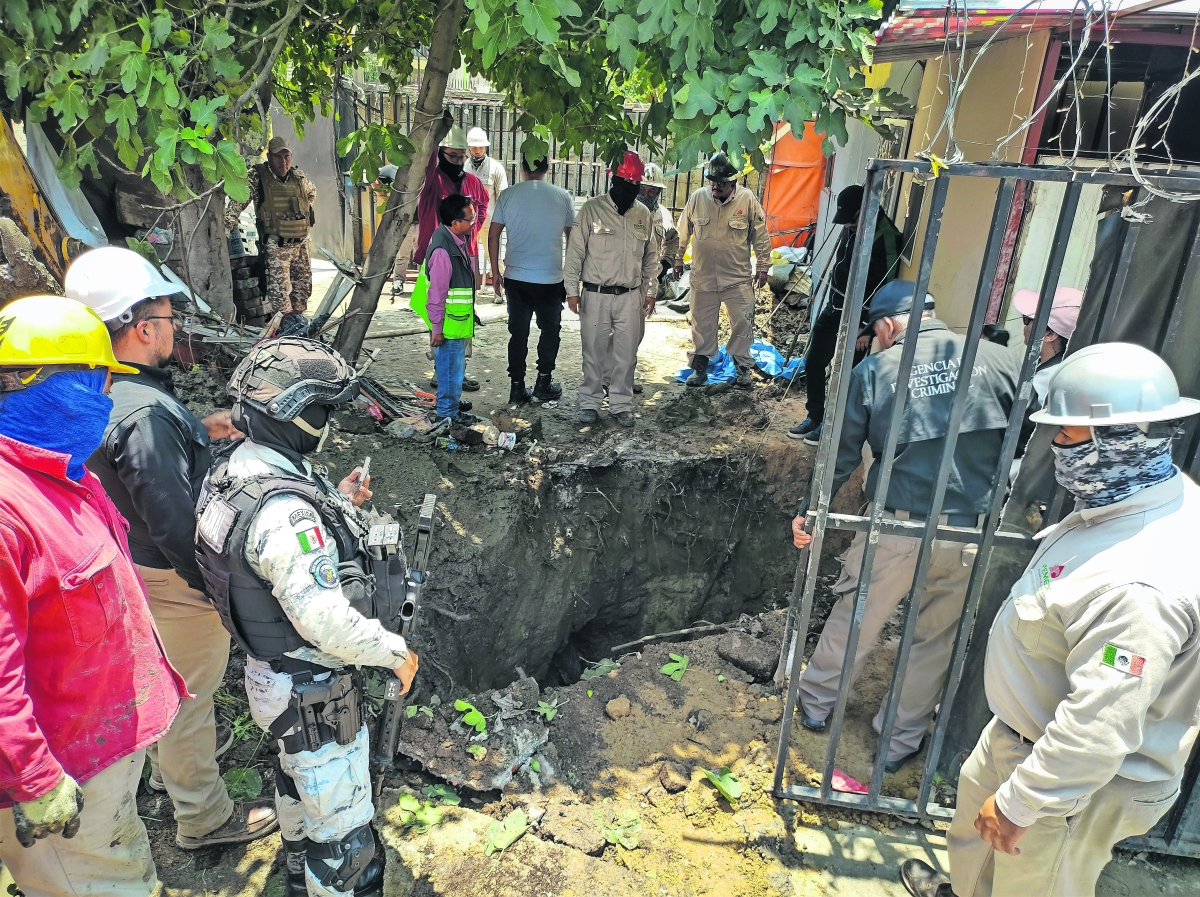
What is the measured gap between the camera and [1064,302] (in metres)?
4.04

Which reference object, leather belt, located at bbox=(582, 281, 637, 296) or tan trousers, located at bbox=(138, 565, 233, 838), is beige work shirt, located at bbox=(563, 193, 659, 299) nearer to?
leather belt, located at bbox=(582, 281, 637, 296)

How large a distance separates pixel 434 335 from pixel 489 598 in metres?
1.97

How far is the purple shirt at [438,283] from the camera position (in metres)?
5.46

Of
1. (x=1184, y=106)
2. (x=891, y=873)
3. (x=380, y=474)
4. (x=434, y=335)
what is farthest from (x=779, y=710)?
(x=1184, y=106)

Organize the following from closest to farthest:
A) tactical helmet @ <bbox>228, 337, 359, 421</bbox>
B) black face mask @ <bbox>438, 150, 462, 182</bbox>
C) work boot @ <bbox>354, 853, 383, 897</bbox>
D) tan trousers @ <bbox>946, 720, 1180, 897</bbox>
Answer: tan trousers @ <bbox>946, 720, 1180, 897</bbox>, tactical helmet @ <bbox>228, 337, 359, 421</bbox>, work boot @ <bbox>354, 853, 383, 897</bbox>, black face mask @ <bbox>438, 150, 462, 182</bbox>

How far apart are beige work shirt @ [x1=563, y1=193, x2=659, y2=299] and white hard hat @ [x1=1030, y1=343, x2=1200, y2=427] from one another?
4293 mm

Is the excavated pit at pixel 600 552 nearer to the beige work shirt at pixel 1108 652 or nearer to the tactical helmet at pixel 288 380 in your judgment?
the tactical helmet at pixel 288 380

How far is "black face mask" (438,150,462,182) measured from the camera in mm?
6219

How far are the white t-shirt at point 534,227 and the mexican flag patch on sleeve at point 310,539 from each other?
4.22 m

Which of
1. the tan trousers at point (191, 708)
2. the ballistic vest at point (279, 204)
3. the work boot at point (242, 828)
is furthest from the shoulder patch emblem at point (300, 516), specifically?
the ballistic vest at point (279, 204)

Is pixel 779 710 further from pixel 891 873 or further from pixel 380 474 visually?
pixel 380 474

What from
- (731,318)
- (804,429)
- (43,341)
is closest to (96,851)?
(43,341)

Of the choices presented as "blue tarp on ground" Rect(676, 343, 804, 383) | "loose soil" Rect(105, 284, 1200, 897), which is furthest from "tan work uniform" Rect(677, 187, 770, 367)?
"loose soil" Rect(105, 284, 1200, 897)

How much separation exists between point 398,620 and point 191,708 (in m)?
0.90
